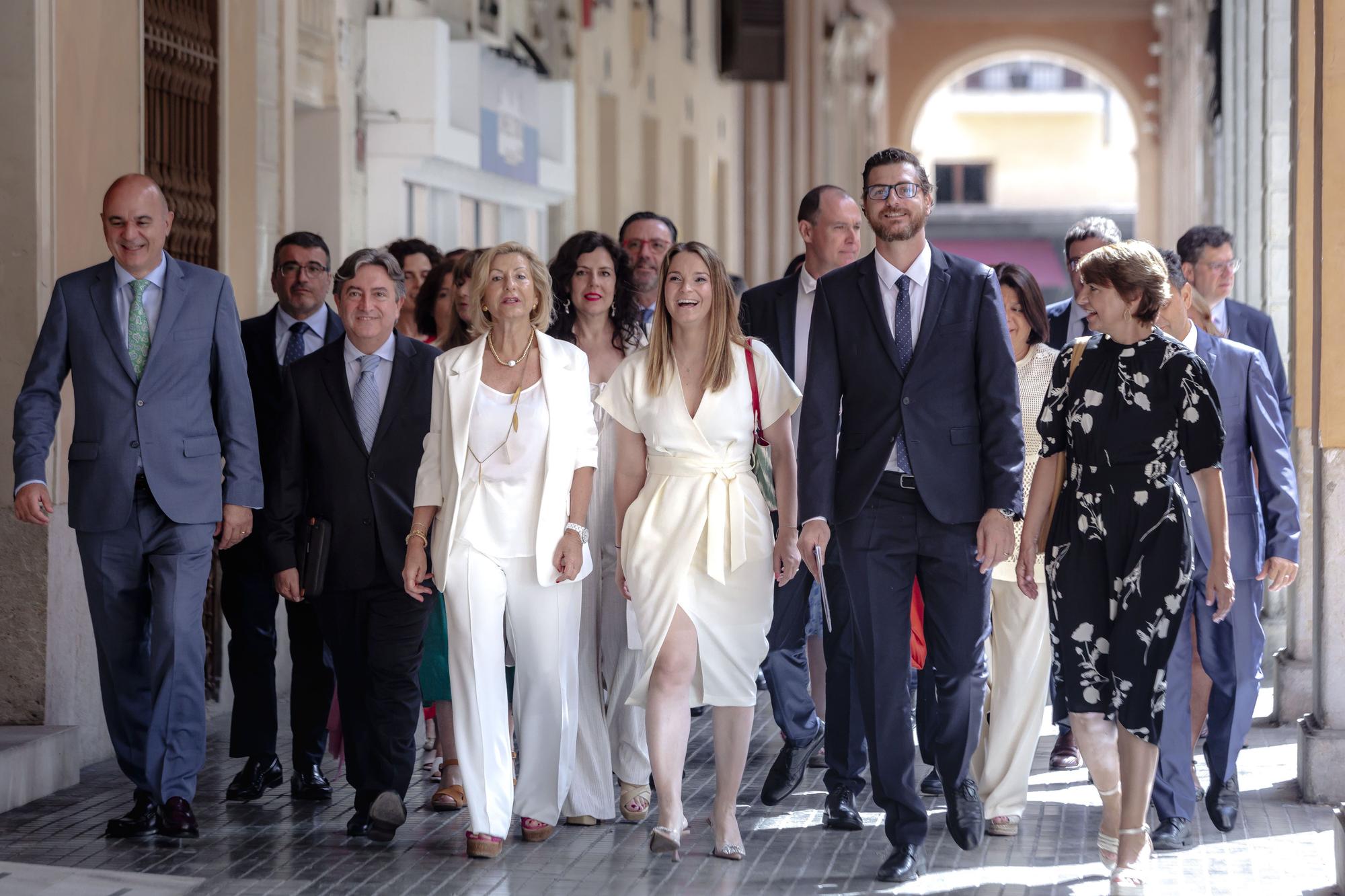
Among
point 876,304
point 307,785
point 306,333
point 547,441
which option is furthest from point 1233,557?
point 306,333

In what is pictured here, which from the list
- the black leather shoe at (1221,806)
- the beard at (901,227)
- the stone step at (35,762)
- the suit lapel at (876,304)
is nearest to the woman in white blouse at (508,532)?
the suit lapel at (876,304)

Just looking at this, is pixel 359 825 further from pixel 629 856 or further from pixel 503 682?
pixel 629 856

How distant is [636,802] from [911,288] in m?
1.90

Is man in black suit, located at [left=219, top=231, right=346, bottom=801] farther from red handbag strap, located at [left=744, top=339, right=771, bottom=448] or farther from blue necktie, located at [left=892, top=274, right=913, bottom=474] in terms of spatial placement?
blue necktie, located at [left=892, top=274, right=913, bottom=474]

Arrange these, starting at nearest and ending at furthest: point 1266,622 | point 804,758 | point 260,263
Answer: point 804,758, point 260,263, point 1266,622

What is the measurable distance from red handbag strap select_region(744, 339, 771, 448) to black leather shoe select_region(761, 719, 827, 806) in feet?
3.75

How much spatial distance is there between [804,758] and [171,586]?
6.96 ft

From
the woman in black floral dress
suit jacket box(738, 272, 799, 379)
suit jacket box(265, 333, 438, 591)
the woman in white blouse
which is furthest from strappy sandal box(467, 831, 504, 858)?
suit jacket box(738, 272, 799, 379)

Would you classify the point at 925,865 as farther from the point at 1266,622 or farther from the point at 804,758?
the point at 1266,622

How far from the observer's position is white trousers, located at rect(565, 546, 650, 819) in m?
6.22

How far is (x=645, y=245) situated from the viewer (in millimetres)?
7312

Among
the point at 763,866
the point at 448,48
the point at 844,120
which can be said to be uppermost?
the point at 844,120

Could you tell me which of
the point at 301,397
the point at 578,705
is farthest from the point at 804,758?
the point at 301,397

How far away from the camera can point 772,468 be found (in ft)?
20.0
